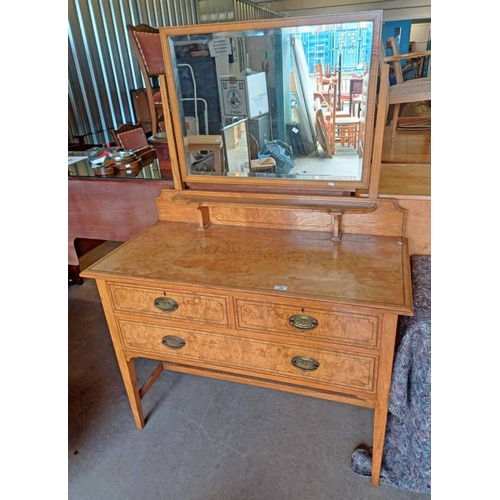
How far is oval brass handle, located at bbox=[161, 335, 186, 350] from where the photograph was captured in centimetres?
119

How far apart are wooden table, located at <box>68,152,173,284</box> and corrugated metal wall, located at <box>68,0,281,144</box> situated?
170 centimetres

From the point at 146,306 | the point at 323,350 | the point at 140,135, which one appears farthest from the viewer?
the point at 140,135

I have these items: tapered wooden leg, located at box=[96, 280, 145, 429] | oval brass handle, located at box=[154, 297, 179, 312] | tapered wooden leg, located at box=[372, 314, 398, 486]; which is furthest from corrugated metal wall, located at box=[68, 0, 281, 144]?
tapered wooden leg, located at box=[372, 314, 398, 486]

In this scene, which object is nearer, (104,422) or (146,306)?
(146,306)

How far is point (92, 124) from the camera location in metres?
3.63

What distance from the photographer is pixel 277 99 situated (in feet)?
3.98

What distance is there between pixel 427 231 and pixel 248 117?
0.71 m

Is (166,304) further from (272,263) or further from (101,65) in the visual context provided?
(101,65)

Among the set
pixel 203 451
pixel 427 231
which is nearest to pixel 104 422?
pixel 203 451

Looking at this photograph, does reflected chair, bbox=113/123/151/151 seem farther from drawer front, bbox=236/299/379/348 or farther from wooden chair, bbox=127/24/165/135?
drawer front, bbox=236/299/379/348

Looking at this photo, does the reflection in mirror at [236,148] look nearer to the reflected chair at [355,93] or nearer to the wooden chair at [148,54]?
the reflected chair at [355,93]

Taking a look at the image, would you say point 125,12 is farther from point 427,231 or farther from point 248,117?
point 427,231

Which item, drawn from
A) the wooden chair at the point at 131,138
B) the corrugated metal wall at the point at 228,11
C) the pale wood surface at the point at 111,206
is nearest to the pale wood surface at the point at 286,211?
the pale wood surface at the point at 111,206

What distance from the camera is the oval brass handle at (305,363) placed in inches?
41.9
